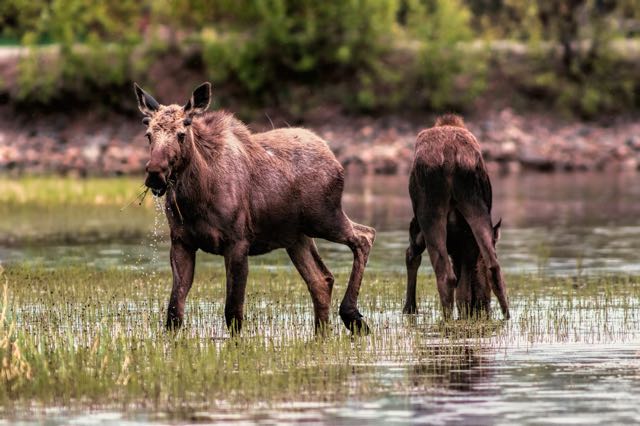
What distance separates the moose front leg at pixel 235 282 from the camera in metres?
14.6

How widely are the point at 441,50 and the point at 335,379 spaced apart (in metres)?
49.1

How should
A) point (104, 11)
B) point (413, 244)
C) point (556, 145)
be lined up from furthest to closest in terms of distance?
point (104, 11) → point (556, 145) → point (413, 244)

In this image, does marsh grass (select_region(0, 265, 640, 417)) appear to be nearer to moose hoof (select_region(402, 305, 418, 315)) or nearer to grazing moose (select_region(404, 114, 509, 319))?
moose hoof (select_region(402, 305, 418, 315))

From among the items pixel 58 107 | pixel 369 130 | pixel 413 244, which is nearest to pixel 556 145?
pixel 369 130

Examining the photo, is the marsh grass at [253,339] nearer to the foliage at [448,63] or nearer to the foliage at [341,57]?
the foliage at [448,63]

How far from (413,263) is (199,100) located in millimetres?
3329

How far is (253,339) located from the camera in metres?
14.1

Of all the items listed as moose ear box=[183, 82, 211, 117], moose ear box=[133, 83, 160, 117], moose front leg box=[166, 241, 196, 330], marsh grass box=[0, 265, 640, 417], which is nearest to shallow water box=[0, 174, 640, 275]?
marsh grass box=[0, 265, 640, 417]

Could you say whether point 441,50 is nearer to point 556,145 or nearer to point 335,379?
point 556,145

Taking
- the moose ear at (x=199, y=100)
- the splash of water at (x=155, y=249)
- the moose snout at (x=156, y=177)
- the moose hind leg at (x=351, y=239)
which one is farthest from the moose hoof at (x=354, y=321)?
the moose snout at (x=156, y=177)

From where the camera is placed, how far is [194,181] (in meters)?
14.5

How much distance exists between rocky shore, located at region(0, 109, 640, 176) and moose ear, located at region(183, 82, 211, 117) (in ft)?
116

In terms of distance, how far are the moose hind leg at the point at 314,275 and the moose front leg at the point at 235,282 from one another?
47.6 inches

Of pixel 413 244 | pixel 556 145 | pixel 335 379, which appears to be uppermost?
pixel 556 145
